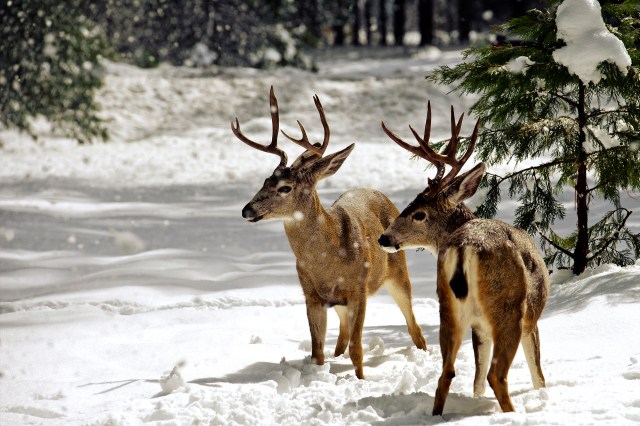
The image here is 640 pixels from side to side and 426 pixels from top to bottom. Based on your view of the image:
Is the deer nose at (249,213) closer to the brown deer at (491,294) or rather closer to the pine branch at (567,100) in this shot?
the brown deer at (491,294)

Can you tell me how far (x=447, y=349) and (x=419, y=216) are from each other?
42.6 inches

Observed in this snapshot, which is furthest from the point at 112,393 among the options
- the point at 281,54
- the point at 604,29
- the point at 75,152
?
the point at 281,54

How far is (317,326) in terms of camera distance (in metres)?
6.12

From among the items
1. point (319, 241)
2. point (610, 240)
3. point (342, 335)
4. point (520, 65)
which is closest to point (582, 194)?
point (610, 240)

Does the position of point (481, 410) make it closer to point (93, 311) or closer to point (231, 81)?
point (93, 311)

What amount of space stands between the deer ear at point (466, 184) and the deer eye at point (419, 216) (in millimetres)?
193

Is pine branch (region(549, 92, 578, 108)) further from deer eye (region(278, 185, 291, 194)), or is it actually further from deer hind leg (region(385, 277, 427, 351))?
deer eye (region(278, 185, 291, 194))

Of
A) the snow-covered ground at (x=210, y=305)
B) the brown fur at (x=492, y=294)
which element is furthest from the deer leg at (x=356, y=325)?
the brown fur at (x=492, y=294)

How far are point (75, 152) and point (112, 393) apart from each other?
46.0ft

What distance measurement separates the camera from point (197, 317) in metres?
8.05

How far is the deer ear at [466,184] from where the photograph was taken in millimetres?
5285

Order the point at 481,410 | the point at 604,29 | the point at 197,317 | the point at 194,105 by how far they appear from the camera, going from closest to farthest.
A: the point at 481,410 → the point at 604,29 → the point at 197,317 → the point at 194,105

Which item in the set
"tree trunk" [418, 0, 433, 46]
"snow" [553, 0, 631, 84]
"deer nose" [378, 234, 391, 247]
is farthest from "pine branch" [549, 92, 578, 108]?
"tree trunk" [418, 0, 433, 46]

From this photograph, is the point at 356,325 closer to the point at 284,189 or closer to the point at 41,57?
the point at 284,189
